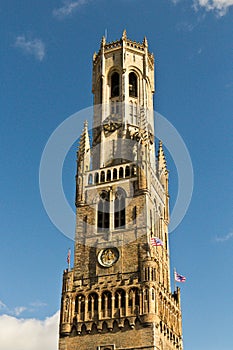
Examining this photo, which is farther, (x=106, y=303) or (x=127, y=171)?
(x=127, y=171)

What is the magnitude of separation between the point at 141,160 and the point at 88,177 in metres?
7.55

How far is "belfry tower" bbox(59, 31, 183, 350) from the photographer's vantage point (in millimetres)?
56406

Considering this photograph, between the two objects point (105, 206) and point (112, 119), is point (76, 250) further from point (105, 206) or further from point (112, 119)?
point (112, 119)

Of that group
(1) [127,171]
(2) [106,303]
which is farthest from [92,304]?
(1) [127,171]

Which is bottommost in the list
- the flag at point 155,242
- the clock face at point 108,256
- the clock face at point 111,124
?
the clock face at point 108,256

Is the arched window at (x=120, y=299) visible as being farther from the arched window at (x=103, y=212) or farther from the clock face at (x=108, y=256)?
the arched window at (x=103, y=212)

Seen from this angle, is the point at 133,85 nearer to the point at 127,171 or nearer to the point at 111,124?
the point at 111,124

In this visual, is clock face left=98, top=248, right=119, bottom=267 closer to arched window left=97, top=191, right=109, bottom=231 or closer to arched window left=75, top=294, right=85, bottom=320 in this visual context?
arched window left=97, top=191, right=109, bottom=231

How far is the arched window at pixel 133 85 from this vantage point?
77000 mm

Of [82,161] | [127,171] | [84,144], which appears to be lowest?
[127,171]

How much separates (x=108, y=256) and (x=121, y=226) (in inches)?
161

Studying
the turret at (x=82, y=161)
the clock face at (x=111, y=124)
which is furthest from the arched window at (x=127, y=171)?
the clock face at (x=111, y=124)

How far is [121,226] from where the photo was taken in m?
63.1

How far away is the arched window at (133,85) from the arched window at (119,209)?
17.8 metres
